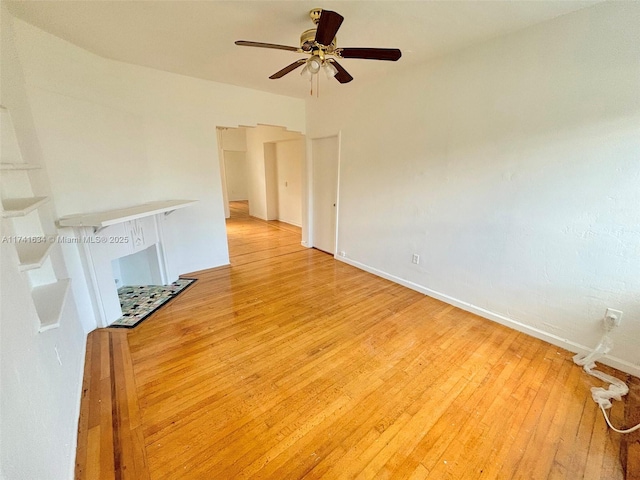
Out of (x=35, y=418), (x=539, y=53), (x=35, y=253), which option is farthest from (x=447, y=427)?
(x=539, y=53)

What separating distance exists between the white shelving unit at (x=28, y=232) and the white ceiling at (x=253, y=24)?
1015mm

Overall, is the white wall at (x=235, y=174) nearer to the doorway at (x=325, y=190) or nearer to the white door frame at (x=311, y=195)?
the white door frame at (x=311, y=195)

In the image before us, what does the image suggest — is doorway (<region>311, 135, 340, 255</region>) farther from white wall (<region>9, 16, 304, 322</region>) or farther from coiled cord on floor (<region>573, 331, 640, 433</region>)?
coiled cord on floor (<region>573, 331, 640, 433</region>)

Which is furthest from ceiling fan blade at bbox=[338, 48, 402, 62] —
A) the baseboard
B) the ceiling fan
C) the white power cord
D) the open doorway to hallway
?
the open doorway to hallway

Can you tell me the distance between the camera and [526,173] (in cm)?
227

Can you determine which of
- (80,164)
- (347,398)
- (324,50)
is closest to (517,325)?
(347,398)

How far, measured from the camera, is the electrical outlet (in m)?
2.00

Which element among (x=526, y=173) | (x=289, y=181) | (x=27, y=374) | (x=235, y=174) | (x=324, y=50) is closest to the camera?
(x=27, y=374)

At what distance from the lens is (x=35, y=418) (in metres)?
1.07

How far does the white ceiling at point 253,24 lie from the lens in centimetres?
182

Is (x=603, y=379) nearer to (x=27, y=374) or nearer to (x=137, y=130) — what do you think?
(x=27, y=374)

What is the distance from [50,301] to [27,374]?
0.72 m

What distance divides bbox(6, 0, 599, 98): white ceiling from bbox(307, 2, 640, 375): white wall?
0.94 ft

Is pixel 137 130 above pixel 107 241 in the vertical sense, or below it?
above
